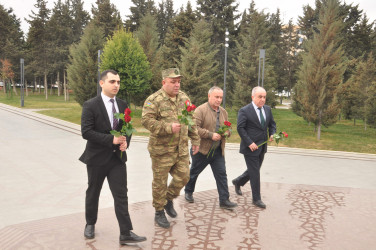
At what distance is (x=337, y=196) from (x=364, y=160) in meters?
4.62

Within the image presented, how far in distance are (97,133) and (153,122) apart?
2.58 feet

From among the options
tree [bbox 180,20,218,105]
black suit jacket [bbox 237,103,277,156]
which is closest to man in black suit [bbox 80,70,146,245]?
black suit jacket [bbox 237,103,277,156]

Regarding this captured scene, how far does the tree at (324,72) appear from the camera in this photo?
14.0 meters

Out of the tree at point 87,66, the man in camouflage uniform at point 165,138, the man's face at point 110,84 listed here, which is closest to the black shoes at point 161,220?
the man in camouflage uniform at point 165,138

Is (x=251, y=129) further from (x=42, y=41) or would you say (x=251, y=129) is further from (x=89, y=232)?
(x=42, y=41)

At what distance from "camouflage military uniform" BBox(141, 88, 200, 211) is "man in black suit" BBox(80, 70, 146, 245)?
48 cm

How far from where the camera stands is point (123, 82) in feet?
57.9

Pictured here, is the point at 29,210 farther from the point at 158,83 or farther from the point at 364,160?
the point at 158,83

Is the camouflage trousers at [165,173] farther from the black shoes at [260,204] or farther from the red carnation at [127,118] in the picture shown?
the black shoes at [260,204]

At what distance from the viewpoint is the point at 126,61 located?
1730cm

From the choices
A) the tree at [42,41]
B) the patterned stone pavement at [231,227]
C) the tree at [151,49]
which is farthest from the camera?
the tree at [42,41]

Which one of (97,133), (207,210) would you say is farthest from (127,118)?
(207,210)

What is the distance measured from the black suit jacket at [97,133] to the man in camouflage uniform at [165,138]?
62 centimetres

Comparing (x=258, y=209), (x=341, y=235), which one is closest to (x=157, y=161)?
(x=258, y=209)
